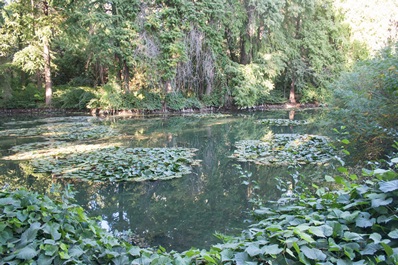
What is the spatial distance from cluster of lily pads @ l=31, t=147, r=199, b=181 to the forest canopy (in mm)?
10599

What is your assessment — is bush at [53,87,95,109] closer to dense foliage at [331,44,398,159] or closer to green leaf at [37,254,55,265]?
dense foliage at [331,44,398,159]

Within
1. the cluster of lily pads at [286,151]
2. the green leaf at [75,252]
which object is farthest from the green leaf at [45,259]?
the cluster of lily pads at [286,151]

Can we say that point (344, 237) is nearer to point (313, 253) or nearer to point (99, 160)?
point (313, 253)

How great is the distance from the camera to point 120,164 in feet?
21.7

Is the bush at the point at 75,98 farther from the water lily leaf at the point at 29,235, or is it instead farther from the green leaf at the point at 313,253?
the green leaf at the point at 313,253

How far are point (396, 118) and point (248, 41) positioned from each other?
667 inches

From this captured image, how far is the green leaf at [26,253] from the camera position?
1.77 meters

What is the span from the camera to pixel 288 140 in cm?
920

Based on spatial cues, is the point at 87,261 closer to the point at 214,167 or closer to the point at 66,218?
the point at 66,218

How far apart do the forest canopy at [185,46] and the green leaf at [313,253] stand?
55.9 ft

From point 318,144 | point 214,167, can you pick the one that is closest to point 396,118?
point 318,144

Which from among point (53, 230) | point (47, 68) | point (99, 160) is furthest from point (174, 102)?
point (53, 230)

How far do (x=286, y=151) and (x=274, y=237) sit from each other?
6.14 meters

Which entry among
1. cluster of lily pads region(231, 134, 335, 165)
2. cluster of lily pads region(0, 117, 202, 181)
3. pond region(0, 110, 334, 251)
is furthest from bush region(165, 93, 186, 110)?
cluster of lily pads region(231, 134, 335, 165)
